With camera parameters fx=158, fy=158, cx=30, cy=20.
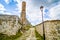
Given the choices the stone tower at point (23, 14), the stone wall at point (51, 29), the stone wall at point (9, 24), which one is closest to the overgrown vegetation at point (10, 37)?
the stone wall at point (9, 24)

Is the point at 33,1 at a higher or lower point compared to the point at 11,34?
higher

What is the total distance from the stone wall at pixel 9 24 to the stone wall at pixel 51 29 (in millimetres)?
523

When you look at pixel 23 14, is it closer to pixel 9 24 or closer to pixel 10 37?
pixel 9 24

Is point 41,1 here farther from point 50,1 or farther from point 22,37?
point 22,37

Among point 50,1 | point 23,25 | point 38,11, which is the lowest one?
point 23,25

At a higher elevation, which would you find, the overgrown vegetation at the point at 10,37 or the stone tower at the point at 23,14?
the stone tower at the point at 23,14

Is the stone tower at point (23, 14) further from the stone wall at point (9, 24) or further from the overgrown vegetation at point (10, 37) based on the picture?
the overgrown vegetation at point (10, 37)

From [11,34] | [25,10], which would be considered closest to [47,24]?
[25,10]

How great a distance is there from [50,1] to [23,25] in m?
0.93

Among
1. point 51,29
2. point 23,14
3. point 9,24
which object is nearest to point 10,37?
point 9,24

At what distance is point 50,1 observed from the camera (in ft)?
13.2

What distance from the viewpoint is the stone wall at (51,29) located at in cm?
388

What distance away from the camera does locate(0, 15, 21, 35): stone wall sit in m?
3.78

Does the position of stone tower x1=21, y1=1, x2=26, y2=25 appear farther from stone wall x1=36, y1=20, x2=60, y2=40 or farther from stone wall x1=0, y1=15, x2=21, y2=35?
stone wall x1=36, y1=20, x2=60, y2=40
